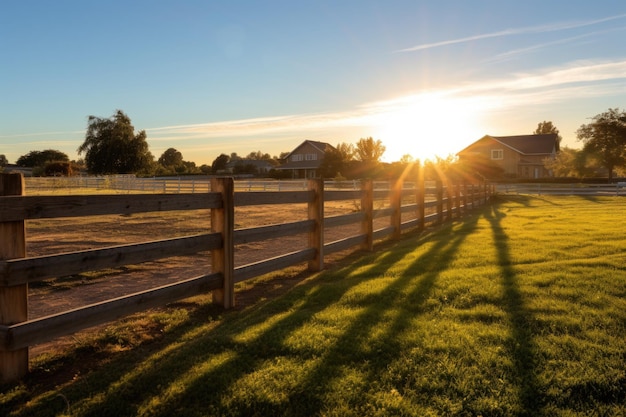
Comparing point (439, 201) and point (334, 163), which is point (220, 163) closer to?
point (334, 163)

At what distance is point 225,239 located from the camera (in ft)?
16.2

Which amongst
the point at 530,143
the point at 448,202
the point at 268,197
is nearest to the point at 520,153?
the point at 530,143

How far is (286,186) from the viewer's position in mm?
34531

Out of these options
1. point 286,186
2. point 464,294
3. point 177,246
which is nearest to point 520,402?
point 464,294

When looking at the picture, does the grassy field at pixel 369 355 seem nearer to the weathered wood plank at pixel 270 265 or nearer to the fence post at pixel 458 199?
the weathered wood plank at pixel 270 265

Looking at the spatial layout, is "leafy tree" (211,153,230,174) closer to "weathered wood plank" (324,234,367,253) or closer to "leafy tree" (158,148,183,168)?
"leafy tree" (158,148,183,168)

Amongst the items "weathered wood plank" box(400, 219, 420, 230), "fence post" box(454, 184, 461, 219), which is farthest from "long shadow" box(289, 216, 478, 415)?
"fence post" box(454, 184, 461, 219)

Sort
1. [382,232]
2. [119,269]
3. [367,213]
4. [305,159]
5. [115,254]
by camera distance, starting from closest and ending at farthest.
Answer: [115,254] < [119,269] < [367,213] < [382,232] < [305,159]

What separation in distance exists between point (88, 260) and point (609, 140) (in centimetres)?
5835

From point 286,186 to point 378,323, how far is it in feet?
100

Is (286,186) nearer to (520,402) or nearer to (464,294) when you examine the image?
(464,294)

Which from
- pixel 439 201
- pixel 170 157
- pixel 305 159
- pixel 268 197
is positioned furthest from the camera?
pixel 170 157

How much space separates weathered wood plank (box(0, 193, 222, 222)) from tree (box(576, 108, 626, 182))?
55.5 meters

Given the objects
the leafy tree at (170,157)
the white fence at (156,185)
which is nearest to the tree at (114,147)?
the white fence at (156,185)
